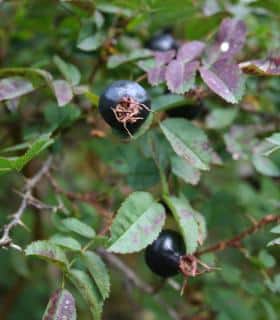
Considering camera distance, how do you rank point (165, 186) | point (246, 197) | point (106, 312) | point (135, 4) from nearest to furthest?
point (165, 186), point (135, 4), point (246, 197), point (106, 312)

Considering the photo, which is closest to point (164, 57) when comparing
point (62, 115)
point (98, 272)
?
point (62, 115)

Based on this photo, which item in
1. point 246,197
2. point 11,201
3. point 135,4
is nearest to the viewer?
point 135,4

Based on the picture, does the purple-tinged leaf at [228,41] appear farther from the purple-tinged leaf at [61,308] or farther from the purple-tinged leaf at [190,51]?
the purple-tinged leaf at [61,308]

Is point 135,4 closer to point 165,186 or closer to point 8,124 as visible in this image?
point 165,186

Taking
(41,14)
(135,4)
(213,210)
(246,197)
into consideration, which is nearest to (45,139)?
(135,4)

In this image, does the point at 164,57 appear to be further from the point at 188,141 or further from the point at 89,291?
the point at 89,291

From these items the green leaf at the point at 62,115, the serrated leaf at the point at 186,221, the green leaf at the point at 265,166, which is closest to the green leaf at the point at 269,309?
the green leaf at the point at 265,166
